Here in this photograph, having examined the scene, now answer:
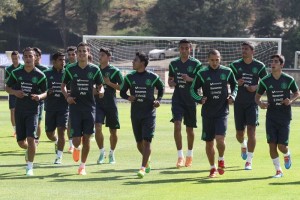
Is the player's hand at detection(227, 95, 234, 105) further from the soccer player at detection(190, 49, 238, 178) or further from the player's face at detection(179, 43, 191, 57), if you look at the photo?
the player's face at detection(179, 43, 191, 57)

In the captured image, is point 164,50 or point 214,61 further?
point 164,50

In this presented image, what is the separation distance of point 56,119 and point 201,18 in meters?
55.0

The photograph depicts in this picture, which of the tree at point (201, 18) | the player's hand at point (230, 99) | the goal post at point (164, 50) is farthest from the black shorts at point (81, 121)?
the tree at point (201, 18)

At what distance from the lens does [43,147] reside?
793 inches

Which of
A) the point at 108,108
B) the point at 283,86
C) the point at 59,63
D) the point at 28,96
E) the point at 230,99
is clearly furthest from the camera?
the point at 59,63

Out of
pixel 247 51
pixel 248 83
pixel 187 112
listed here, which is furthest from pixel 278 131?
pixel 187 112

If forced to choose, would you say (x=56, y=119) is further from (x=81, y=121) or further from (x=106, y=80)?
(x=81, y=121)

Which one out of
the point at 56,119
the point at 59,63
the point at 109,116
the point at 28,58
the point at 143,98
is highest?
the point at 28,58

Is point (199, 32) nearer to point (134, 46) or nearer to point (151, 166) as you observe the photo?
point (134, 46)

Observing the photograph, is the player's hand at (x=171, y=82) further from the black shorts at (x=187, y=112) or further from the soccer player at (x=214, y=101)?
the soccer player at (x=214, y=101)

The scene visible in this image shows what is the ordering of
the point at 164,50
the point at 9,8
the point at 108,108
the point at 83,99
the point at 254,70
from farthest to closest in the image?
the point at 9,8 < the point at 164,50 < the point at 108,108 < the point at 254,70 < the point at 83,99

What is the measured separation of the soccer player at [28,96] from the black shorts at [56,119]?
197cm

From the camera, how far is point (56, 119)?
17109mm

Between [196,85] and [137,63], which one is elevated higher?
[137,63]
